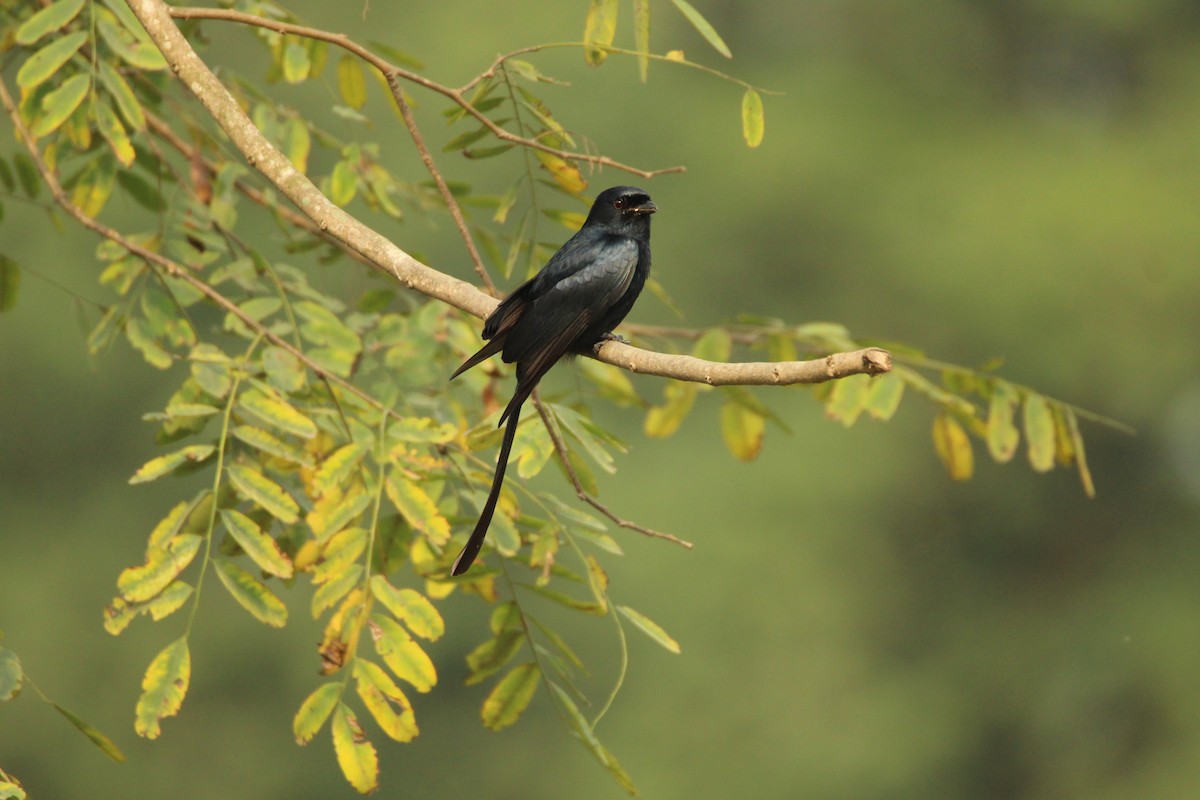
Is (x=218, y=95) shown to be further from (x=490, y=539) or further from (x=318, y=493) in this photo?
(x=490, y=539)

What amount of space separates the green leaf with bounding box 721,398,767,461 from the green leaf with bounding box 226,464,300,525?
5.82 feet

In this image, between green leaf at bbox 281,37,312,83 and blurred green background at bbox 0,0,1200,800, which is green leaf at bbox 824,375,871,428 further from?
blurred green background at bbox 0,0,1200,800

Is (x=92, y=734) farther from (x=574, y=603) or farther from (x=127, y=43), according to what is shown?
(x=127, y=43)

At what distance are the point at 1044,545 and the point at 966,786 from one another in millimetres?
3449

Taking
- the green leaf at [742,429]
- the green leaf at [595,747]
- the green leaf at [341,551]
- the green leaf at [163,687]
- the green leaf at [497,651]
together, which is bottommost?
the green leaf at [742,429]

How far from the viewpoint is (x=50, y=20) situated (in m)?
3.41

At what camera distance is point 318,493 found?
2963 millimetres

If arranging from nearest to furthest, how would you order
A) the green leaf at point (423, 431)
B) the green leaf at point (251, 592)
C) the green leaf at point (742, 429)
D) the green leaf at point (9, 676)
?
the green leaf at point (9, 676) → the green leaf at point (251, 592) → the green leaf at point (423, 431) → the green leaf at point (742, 429)

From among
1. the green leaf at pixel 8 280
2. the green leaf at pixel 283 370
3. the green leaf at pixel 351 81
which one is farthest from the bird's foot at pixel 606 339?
the green leaf at pixel 8 280

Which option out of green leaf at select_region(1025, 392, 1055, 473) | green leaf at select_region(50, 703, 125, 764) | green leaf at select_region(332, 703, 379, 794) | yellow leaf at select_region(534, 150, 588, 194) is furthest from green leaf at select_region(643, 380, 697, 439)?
green leaf at select_region(50, 703, 125, 764)

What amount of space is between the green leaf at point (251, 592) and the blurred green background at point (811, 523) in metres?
13.0

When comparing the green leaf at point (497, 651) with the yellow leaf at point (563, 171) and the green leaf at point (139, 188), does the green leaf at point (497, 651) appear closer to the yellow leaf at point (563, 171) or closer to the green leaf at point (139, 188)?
the yellow leaf at point (563, 171)

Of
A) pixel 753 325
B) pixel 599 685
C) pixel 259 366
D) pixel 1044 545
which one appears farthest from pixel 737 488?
pixel 259 366

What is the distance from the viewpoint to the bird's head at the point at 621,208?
3.91m
